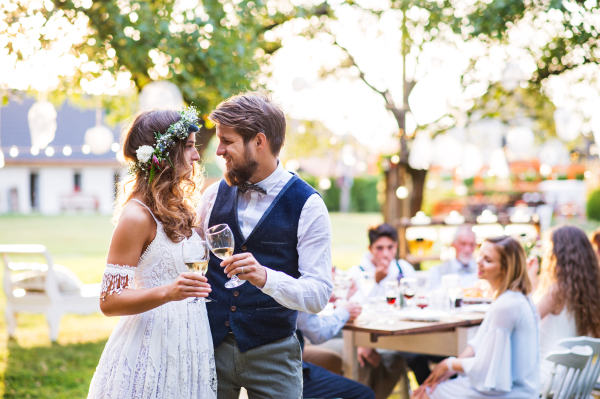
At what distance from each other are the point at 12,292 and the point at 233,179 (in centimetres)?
544

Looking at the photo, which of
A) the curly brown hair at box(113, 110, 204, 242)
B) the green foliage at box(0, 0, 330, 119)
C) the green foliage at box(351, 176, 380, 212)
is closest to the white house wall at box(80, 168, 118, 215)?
the green foliage at box(351, 176, 380, 212)

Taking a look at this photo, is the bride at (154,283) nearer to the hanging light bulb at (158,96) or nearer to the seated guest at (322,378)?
the seated guest at (322,378)

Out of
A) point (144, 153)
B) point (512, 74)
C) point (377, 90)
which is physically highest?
point (377, 90)

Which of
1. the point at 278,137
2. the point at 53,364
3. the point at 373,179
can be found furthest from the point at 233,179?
the point at 373,179

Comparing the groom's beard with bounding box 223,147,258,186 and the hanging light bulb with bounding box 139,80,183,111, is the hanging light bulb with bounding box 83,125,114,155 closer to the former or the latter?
the hanging light bulb with bounding box 139,80,183,111

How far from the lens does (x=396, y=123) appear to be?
28.7ft

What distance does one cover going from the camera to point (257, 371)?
209 centimetres

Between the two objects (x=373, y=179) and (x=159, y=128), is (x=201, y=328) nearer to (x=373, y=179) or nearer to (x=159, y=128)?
(x=159, y=128)

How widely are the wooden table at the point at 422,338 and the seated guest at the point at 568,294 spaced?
43 centimetres

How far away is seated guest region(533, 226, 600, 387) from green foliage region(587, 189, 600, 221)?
21112 mm

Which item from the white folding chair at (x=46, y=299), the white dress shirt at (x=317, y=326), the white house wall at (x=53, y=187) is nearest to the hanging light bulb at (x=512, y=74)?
the white dress shirt at (x=317, y=326)

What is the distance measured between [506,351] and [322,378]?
99 centimetres

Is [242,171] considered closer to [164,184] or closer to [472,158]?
[164,184]

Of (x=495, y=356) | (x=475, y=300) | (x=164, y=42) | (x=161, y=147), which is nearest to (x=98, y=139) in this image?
(x=164, y=42)
